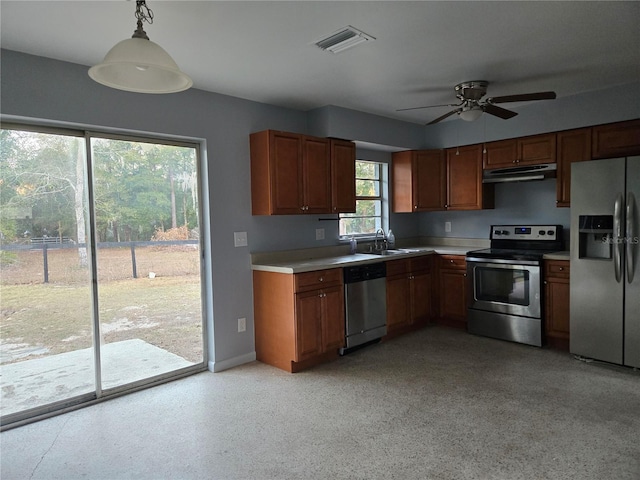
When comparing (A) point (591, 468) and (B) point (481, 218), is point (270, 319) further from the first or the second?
(B) point (481, 218)

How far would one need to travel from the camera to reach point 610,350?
359 cm

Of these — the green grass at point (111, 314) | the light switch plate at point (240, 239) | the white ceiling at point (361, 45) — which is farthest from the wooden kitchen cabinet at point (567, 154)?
the green grass at point (111, 314)

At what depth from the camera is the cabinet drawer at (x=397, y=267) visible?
4.46 m

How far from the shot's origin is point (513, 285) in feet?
14.2

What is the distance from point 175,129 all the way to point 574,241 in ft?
11.7

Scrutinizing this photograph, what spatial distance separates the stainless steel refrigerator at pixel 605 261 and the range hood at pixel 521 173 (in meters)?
0.62

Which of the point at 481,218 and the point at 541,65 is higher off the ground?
the point at 541,65

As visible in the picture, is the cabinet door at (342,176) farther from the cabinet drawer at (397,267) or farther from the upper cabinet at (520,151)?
the upper cabinet at (520,151)

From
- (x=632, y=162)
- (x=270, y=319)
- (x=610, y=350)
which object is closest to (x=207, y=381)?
(x=270, y=319)

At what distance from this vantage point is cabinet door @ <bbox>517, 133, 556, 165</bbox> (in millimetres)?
4344

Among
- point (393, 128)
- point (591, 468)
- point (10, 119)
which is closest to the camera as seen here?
point (591, 468)

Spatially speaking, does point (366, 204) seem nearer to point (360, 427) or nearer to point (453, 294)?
point (453, 294)

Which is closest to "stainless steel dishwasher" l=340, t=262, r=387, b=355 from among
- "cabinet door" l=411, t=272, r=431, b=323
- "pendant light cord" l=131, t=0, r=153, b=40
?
"cabinet door" l=411, t=272, r=431, b=323

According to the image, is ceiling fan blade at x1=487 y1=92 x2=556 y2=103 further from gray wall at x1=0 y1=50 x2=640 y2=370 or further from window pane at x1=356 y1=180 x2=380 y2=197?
window pane at x1=356 y1=180 x2=380 y2=197
